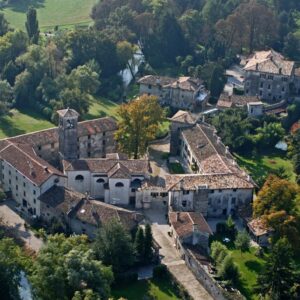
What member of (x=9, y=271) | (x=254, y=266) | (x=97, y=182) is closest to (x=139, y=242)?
(x=254, y=266)

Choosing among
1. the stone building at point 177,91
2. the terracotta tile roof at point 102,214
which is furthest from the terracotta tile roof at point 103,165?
the stone building at point 177,91

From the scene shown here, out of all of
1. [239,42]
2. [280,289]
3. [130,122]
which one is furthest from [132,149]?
[239,42]

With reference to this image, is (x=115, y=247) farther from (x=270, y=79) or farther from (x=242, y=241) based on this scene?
(x=270, y=79)

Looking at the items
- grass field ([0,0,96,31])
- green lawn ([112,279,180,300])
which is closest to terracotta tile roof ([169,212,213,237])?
green lawn ([112,279,180,300])

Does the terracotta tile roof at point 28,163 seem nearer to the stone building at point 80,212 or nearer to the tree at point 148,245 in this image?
the stone building at point 80,212

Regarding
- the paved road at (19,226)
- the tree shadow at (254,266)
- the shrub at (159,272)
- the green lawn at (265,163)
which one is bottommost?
the tree shadow at (254,266)

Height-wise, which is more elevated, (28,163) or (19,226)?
(28,163)

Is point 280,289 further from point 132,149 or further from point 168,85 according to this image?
point 168,85
